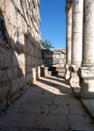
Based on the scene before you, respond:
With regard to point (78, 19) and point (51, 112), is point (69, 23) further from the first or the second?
point (51, 112)

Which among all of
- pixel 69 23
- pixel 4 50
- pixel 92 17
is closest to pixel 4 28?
pixel 4 50

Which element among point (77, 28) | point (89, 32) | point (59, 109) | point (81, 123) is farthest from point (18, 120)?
point (77, 28)

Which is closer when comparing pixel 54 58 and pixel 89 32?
pixel 89 32

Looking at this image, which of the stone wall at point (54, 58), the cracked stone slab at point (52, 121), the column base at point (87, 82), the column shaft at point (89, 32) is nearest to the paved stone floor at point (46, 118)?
the cracked stone slab at point (52, 121)

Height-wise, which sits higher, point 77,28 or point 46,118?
point 77,28

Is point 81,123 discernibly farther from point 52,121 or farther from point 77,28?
point 77,28

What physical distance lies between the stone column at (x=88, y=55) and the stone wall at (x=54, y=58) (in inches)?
275

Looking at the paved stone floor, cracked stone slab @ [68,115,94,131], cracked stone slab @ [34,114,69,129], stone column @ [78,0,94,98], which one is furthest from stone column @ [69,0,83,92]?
cracked stone slab @ [34,114,69,129]

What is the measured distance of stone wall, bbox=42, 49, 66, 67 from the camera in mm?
9961

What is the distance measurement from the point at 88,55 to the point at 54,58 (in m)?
7.14

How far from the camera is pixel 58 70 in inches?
354

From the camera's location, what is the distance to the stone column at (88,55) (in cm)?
277

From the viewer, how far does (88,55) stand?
2912mm

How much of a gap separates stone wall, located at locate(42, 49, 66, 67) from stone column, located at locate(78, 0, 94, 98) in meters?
7.00
